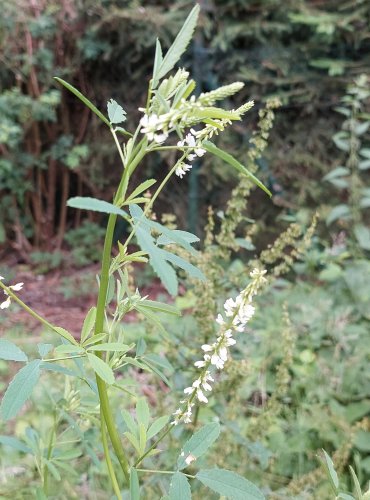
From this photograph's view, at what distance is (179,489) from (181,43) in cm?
52

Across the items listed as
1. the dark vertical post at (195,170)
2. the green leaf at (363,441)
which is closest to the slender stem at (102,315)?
the green leaf at (363,441)

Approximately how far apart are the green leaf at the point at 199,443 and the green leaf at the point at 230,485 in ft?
0.12

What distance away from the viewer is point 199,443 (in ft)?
2.45

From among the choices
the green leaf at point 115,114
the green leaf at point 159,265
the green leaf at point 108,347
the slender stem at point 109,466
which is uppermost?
the green leaf at point 115,114

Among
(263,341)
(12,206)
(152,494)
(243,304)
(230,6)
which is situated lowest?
(12,206)

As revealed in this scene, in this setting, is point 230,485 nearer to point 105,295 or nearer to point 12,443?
point 105,295

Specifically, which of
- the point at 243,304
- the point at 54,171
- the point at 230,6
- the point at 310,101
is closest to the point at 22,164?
the point at 54,171

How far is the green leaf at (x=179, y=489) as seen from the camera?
0.67m

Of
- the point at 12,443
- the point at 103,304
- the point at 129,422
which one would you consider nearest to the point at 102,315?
the point at 103,304

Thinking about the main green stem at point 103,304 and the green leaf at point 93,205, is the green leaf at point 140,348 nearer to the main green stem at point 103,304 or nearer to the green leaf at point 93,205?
the main green stem at point 103,304

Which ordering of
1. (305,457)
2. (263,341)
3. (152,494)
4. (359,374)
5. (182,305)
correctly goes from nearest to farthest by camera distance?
1. (152,494)
2. (305,457)
3. (359,374)
4. (263,341)
5. (182,305)

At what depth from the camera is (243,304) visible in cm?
67

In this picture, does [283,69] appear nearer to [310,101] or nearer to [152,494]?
[310,101]

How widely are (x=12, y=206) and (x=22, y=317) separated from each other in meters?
1.39
